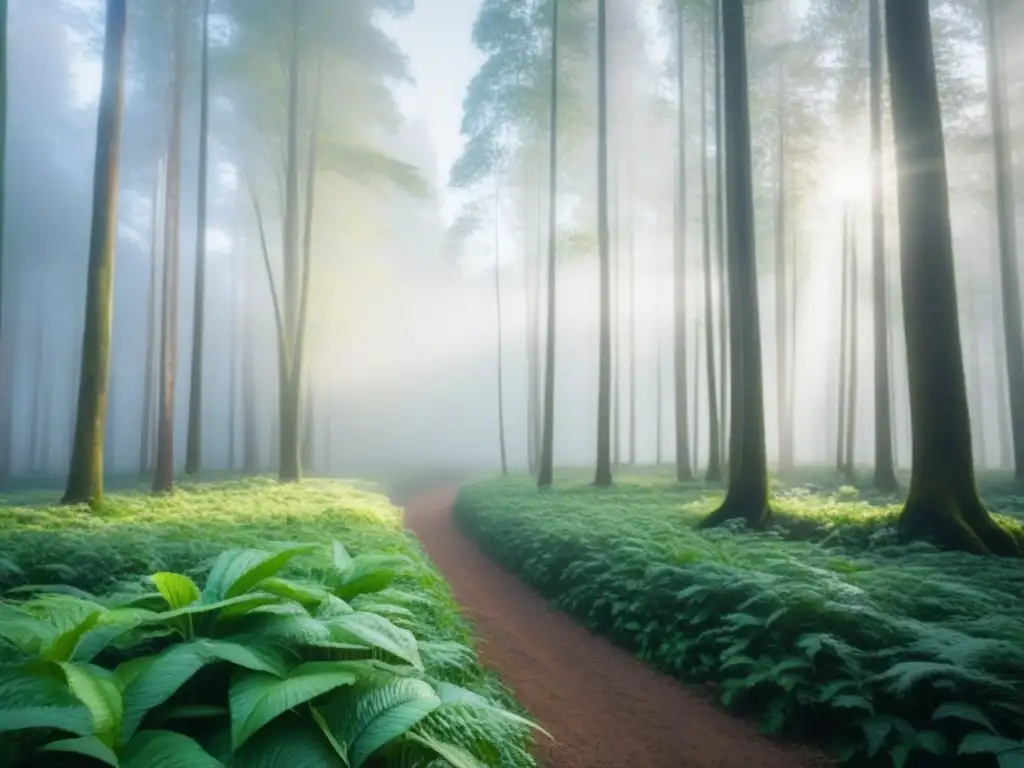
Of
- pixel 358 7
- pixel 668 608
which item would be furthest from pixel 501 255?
pixel 668 608

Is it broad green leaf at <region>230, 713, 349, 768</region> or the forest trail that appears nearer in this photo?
broad green leaf at <region>230, 713, 349, 768</region>

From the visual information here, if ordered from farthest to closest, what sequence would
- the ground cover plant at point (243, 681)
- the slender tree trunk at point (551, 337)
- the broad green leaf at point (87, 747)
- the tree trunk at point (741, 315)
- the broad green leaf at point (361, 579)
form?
1. the slender tree trunk at point (551, 337)
2. the tree trunk at point (741, 315)
3. the broad green leaf at point (361, 579)
4. the ground cover plant at point (243, 681)
5. the broad green leaf at point (87, 747)

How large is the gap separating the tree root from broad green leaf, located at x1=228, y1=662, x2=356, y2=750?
7.55 metres

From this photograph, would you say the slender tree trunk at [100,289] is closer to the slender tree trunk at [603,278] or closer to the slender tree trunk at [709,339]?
the slender tree trunk at [603,278]

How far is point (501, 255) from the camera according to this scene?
2598cm

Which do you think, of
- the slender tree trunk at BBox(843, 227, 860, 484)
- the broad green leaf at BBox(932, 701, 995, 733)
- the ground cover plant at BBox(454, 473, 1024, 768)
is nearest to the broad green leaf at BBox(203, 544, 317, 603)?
the ground cover plant at BBox(454, 473, 1024, 768)

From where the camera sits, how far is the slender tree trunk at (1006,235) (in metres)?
→ 16.4

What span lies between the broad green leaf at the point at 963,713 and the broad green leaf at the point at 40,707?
4095 mm

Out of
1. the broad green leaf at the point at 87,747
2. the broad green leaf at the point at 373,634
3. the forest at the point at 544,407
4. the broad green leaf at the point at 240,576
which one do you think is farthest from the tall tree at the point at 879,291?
the broad green leaf at the point at 87,747

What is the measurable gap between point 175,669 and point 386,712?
761 millimetres

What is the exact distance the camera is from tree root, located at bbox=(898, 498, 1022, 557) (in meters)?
7.02

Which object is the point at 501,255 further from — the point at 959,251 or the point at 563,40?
the point at 959,251

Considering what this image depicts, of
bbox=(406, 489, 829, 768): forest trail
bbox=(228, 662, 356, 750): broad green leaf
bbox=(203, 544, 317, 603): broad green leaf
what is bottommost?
bbox=(406, 489, 829, 768): forest trail

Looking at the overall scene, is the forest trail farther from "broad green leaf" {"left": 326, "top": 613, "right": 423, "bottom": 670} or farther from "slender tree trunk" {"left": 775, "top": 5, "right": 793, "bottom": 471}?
"slender tree trunk" {"left": 775, "top": 5, "right": 793, "bottom": 471}
